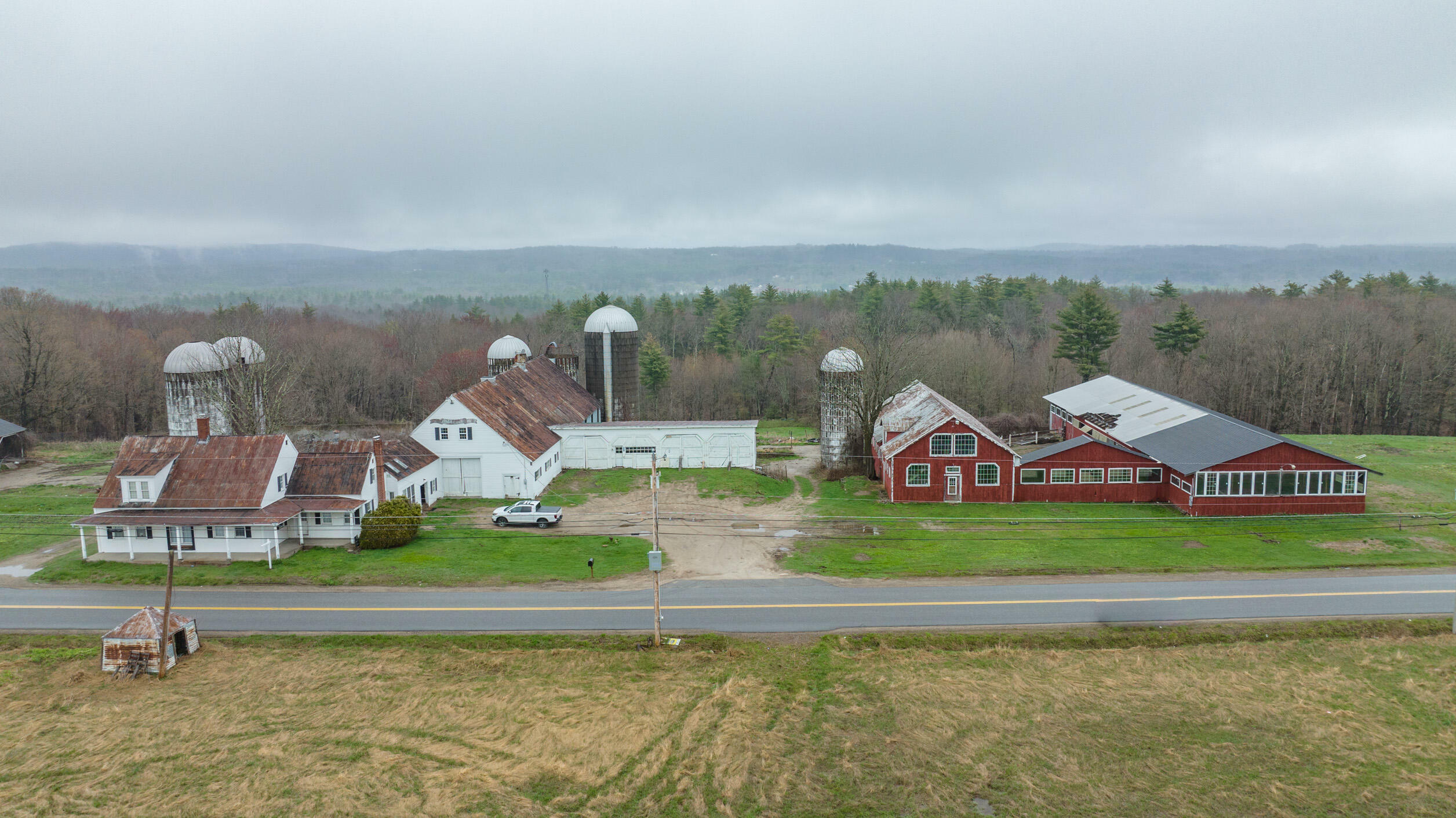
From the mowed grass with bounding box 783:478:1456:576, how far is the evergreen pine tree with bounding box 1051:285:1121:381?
35.7m

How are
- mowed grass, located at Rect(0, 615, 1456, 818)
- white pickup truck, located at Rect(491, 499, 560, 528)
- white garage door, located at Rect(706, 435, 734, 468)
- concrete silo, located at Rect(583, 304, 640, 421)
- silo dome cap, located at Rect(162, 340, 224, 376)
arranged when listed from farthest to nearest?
concrete silo, located at Rect(583, 304, 640, 421) → silo dome cap, located at Rect(162, 340, 224, 376) → white garage door, located at Rect(706, 435, 734, 468) → white pickup truck, located at Rect(491, 499, 560, 528) → mowed grass, located at Rect(0, 615, 1456, 818)

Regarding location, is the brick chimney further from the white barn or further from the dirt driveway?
the white barn

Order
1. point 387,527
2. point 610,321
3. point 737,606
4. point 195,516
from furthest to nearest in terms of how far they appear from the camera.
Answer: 1. point 610,321
2. point 387,527
3. point 195,516
4. point 737,606

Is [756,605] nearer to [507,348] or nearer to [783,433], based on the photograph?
[507,348]

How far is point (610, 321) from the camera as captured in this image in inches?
2290

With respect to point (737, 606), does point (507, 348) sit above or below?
above

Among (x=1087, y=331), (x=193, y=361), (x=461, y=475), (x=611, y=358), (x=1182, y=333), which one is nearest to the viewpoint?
(x=461, y=475)

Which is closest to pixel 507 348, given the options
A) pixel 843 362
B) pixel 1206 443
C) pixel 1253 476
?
pixel 843 362

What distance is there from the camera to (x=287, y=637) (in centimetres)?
2556

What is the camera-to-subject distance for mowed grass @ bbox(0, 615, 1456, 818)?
58.4 feet

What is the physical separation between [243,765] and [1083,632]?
2394 cm

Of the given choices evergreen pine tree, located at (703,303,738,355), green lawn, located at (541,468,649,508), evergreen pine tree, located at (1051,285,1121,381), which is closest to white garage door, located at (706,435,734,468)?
green lawn, located at (541,468,649,508)

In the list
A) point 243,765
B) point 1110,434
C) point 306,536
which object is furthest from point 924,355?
point 243,765

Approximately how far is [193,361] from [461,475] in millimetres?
23142
